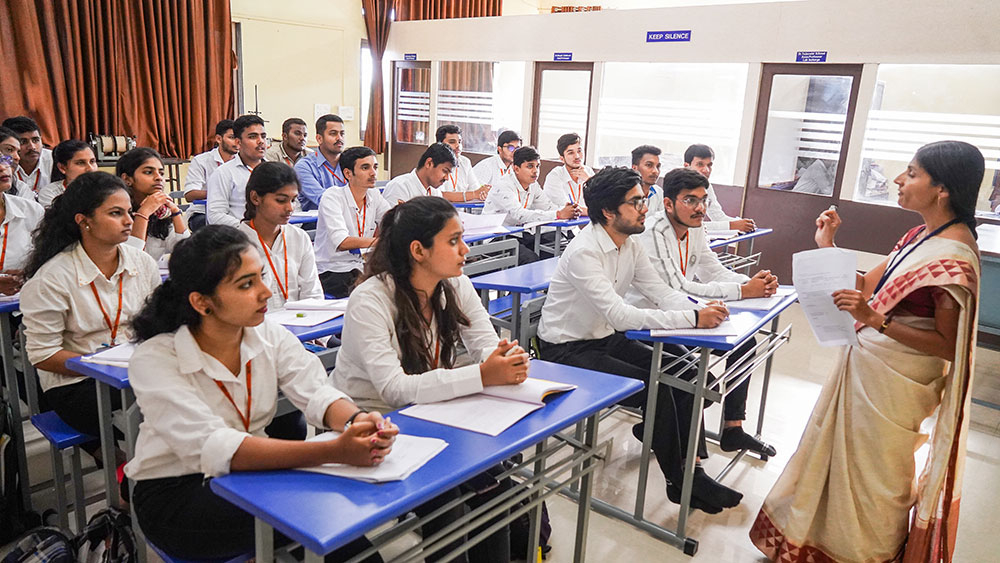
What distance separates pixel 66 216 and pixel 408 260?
45.3 inches

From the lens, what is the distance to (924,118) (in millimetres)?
5457

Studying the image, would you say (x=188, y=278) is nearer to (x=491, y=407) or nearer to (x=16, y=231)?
(x=491, y=407)

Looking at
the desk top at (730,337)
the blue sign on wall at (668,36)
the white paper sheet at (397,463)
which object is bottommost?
the white paper sheet at (397,463)

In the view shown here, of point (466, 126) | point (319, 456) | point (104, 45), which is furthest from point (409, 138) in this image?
point (319, 456)

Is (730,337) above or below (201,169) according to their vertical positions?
below

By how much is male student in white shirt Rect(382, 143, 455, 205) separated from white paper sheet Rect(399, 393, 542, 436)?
9.74ft

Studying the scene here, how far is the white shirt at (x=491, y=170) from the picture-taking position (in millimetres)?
6469

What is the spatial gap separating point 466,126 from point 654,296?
6.15 metres

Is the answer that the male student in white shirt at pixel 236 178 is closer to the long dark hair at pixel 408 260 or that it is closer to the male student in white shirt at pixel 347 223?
the male student in white shirt at pixel 347 223

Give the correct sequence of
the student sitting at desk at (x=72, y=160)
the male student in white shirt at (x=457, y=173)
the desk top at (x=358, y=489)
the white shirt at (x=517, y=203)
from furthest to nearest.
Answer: the male student in white shirt at (x=457, y=173)
the white shirt at (x=517, y=203)
the student sitting at desk at (x=72, y=160)
the desk top at (x=358, y=489)

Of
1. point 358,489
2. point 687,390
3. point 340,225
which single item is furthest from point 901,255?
point 340,225

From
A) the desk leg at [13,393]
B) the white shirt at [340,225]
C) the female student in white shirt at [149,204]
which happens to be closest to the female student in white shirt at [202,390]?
the desk leg at [13,393]

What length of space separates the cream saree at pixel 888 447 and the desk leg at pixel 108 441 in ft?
6.94

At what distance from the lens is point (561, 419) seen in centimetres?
162
